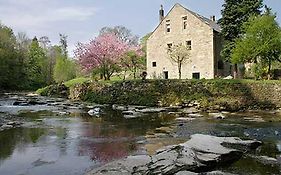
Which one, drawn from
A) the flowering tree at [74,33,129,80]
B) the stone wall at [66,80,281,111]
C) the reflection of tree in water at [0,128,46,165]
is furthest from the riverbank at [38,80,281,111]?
the reflection of tree in water at [0,128,46,165]

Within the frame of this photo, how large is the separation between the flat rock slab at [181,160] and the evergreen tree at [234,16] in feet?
107

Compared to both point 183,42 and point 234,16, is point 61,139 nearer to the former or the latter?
point 234,16

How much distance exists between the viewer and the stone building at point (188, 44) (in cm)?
4675

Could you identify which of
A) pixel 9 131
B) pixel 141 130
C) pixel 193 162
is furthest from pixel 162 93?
pixel 193 162

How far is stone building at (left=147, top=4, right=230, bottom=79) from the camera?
46.8m

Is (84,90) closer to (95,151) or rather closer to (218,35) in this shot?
(218,35)

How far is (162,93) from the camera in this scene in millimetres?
33562

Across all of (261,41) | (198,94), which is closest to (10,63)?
(198,94)

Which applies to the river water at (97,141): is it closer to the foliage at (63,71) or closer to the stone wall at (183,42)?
the stone wall at (183,42)

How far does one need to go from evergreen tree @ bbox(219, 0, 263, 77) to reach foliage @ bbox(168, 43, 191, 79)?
573 centimetres

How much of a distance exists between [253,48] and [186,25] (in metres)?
14.3

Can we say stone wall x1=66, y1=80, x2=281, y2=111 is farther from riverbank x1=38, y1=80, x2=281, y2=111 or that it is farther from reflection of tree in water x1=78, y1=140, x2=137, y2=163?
reflection of tree in water x1=78, y1=140, x2=137, y2=163

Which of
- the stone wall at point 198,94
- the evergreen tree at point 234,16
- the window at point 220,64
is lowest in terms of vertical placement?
the stone wall at point 198,94

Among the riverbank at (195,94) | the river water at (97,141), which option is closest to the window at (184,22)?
the riverbank at (195,94)
